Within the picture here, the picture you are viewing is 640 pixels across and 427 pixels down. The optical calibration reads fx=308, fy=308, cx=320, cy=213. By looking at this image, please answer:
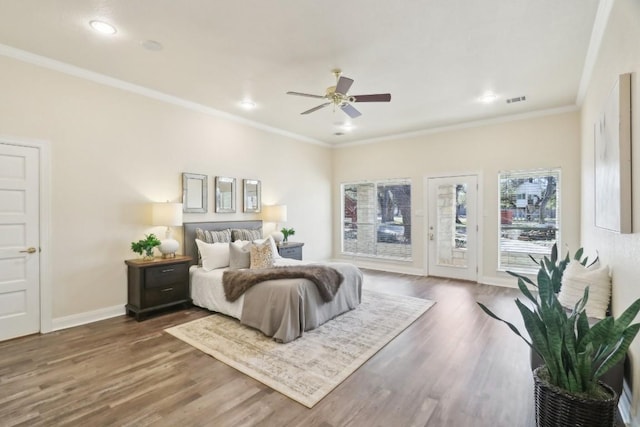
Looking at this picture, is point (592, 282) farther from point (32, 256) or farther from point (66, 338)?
point (32, 256)

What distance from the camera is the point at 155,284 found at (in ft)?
13.4

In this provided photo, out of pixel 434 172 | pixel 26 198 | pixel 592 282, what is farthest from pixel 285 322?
pixel 434 172

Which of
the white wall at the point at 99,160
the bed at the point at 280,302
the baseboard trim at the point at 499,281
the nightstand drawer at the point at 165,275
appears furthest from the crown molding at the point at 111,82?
the baseboard trim at the point at 499,281

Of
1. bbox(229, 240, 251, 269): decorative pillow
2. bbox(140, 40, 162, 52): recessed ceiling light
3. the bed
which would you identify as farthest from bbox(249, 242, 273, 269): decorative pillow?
bbox(140, 40, 162, 52): recessed ceiling light

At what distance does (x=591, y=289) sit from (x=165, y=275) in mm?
4667

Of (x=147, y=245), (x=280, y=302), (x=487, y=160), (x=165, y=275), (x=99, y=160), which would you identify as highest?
(x=487, y=160)

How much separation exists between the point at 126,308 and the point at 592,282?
17.2 ft

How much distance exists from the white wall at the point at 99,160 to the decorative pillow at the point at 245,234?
395 mm

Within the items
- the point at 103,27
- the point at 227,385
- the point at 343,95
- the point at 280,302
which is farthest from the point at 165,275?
the point at 343,95

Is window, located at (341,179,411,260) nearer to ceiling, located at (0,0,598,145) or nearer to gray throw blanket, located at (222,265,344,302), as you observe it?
ceiling, located at (0,0,598,145)

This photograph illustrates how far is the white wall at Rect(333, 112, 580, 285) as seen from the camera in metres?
5.15

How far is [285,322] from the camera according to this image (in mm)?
3285

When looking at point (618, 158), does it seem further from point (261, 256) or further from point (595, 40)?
point (261, 256)

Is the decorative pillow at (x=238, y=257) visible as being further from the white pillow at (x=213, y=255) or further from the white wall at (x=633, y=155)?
the white wall at (x=633, y=155)
